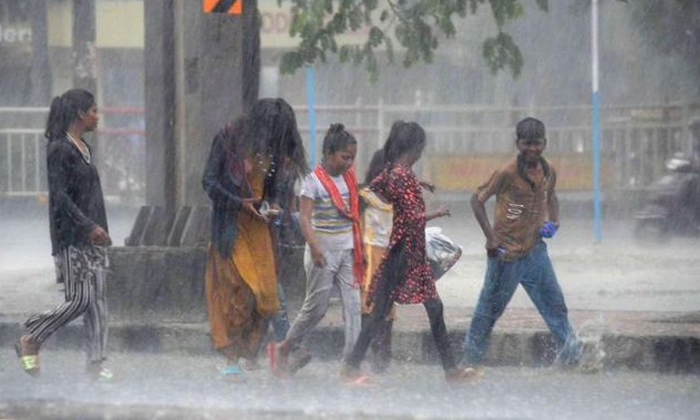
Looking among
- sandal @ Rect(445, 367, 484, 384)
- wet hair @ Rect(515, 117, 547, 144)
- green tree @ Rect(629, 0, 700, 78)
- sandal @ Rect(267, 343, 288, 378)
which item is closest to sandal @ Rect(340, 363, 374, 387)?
sandal @ Rect(267, 343, 288, 378)

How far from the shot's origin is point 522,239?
25.1 ft

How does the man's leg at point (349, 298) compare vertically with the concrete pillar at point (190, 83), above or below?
below

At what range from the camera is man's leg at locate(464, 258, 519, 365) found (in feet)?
25.2

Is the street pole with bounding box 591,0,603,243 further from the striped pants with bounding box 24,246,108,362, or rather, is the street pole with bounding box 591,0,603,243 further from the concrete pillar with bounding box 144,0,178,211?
the striped pants with bounding box 24,246,108,362

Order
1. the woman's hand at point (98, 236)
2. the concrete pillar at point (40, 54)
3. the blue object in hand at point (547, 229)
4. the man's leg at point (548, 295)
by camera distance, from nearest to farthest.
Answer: the woman's hand at point (98, 236) → the blue object in hand at point (547, 229) → the man's leg at point (548, 295) → the concrete pillar at point (40, 54)

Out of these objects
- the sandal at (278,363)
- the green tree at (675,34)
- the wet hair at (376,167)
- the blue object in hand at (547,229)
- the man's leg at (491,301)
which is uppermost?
the green tree at (675,34)

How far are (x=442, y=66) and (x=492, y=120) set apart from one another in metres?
5.85

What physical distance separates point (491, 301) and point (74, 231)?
238 cm

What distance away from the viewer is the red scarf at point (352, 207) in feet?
24.3

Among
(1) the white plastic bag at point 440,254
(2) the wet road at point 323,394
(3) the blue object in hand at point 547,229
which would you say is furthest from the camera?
(1) the white plastic bag at point 440,254

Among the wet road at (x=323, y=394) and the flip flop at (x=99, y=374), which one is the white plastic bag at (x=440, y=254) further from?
the flip flop at (x=99, y=374)

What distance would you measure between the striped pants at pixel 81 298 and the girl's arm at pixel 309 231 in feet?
3.70

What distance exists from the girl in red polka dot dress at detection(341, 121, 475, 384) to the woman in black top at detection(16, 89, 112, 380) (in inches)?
57.0

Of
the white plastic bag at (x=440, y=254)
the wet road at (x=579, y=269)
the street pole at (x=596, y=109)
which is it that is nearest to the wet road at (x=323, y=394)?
the white plastic bag at (x=440, y=254)
